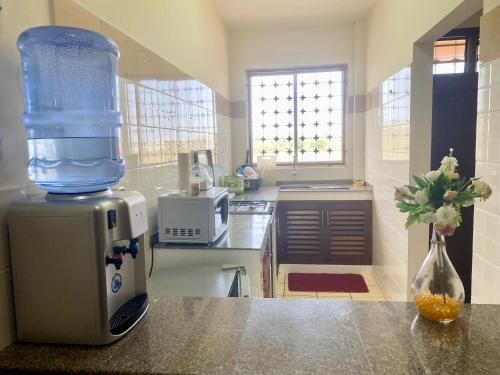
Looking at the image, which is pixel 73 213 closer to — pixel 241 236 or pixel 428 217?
pixel 428 217

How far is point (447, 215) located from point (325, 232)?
3.09 meters

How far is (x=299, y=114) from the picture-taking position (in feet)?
14.4

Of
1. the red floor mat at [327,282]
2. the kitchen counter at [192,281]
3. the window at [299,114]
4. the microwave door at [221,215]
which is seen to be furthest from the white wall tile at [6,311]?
the window at [299,114]

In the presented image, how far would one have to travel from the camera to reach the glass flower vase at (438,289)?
3.26ft

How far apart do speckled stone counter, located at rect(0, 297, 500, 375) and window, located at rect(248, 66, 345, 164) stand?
341cm

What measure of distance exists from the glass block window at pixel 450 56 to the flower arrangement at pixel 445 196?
2.51 metres

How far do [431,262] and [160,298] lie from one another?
82 centimetres

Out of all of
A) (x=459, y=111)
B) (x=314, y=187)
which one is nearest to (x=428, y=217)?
(x=459, y=111)

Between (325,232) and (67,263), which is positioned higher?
(67,263)

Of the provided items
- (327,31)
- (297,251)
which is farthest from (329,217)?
(327,31)

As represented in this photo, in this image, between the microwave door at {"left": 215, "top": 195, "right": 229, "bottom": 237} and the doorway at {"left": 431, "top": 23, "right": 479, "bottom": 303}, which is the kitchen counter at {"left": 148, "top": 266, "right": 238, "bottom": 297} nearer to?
the microwave door at {"left": 215, "top": 195, "right": 229, "bottom": 237}

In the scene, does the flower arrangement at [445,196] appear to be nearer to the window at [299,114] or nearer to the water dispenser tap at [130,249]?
the water dispenser tap at [130,249]

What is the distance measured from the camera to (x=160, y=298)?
123 centimetres

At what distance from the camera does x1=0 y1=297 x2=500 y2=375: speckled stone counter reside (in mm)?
834
